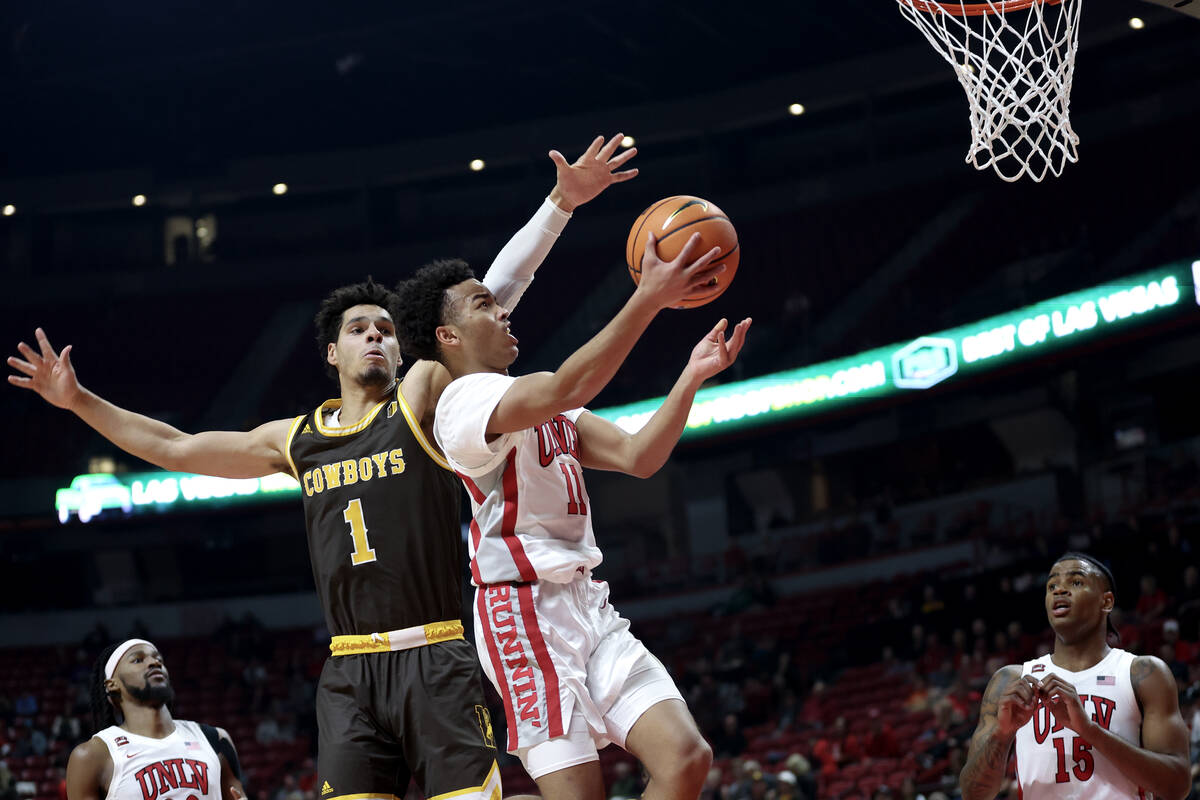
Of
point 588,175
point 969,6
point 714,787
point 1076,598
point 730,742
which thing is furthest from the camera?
point 730,742

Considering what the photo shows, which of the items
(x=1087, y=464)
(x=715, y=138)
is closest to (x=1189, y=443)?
(x=1087, y=464)

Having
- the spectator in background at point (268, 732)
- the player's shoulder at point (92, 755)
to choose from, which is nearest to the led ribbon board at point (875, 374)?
the spectator in background at point (268, 732)

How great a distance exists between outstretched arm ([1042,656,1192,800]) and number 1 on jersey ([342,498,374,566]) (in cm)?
215

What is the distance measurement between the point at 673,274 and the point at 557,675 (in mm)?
1150

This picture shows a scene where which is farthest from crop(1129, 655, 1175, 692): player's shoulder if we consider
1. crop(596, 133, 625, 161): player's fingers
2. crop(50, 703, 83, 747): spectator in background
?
crop(50, 703, 83, 747): spectator in background

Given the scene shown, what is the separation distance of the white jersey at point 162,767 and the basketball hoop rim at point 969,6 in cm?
454

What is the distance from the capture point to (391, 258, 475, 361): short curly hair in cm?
394

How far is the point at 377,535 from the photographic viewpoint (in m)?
3.93

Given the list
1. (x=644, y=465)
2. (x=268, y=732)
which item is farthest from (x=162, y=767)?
(x=268, y=732)

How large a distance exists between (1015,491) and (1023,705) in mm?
15450

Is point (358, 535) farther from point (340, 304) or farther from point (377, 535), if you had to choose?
point (340, 304)

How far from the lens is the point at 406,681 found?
3.80 m

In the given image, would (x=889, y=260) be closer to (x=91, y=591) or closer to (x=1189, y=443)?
(x=1189, y=443)

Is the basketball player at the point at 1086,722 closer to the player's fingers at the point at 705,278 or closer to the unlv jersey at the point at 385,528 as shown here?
the player's fingers at the point at 705,278
